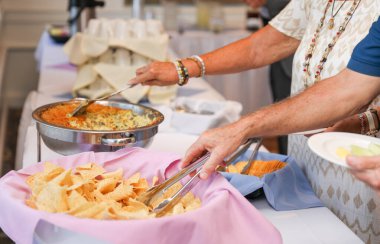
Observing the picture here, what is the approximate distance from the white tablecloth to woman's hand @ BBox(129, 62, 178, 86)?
7.11 ft

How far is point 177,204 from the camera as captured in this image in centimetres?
94

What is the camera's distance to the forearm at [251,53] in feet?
5.54

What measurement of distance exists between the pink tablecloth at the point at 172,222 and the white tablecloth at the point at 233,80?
281cm

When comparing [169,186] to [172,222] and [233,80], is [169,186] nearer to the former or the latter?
[172,222]

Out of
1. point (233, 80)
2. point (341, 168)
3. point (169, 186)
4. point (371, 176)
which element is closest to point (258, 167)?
point (341, 168)

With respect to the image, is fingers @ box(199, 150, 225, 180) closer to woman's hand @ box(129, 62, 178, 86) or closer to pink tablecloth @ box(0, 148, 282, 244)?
pink tablecloth @ box(0, 148, 282, 244)

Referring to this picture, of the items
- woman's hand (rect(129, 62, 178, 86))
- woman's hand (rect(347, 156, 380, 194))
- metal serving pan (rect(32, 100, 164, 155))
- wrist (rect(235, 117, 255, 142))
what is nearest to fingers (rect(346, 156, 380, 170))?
woman's hand (rect(347, 156, 380, 194))

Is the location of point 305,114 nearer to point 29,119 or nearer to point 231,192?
point 231,192

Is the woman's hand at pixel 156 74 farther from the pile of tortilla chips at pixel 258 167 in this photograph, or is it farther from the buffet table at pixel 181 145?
the pile of tortilla chips at pixel 258 167

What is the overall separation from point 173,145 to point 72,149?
0.46 metres

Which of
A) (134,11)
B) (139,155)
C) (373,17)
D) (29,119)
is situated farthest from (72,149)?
(134,11)

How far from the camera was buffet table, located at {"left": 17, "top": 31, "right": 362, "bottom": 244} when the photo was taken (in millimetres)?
1101

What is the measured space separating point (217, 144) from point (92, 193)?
234 mm

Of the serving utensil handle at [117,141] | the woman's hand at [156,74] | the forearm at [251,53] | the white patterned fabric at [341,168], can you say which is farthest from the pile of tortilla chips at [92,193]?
the forearm at [251,53]
